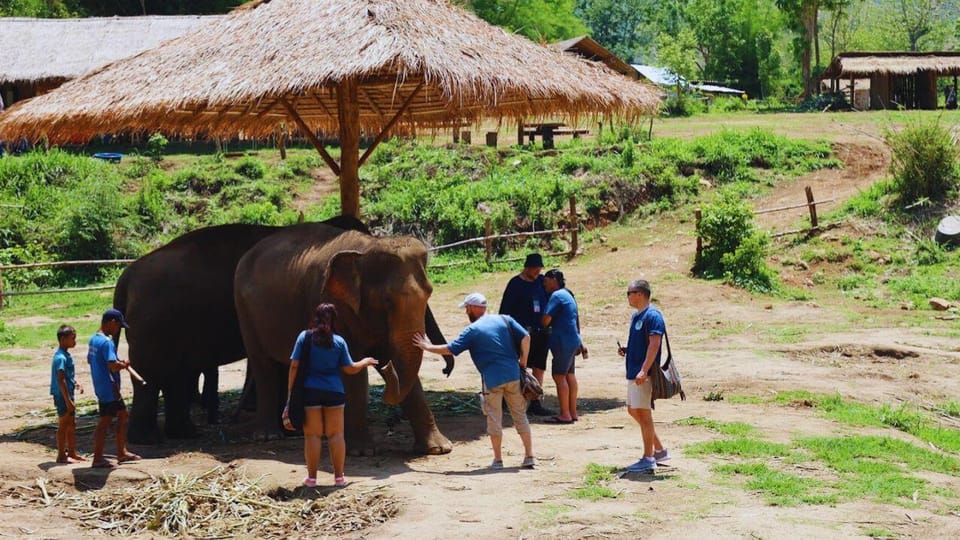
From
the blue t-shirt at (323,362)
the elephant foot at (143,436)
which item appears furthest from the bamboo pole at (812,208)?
the blue t-shirt at (323,362)

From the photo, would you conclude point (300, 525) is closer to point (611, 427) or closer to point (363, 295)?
point (363, 295)

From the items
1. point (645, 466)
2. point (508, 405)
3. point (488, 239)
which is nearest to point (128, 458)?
point (508, 405)

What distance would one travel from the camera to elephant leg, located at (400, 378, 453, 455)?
10453mm

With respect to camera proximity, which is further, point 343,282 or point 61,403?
point 343,282

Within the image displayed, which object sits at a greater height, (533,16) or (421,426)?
(533,16)

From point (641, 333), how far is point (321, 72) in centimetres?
453

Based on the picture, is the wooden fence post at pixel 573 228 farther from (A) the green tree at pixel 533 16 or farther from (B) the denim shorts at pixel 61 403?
(A) the green tree at pixel 533 16

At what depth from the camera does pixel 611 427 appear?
1152 cm

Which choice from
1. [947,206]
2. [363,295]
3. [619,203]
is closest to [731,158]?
[619,203]

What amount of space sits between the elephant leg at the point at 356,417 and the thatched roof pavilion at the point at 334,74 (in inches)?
123

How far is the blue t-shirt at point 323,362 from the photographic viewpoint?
9.03 meters

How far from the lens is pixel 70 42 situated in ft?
117

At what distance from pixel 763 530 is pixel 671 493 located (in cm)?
103

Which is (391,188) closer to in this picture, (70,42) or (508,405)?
(70,42)
